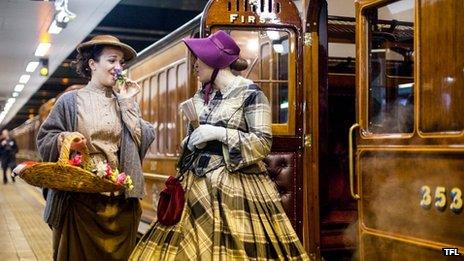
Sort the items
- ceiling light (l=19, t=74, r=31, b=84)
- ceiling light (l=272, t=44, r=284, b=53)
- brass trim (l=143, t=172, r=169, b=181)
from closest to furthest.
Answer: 1. ceiling light (l=272, t=44, r=284, b=53)
2. brass trim (l=143, t=172, r=169, b=181)
3. ceiling light (l=19, t=74, r=31, b=84)

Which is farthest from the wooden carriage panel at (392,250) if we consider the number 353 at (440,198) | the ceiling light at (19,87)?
the ceiling light at (19,87)

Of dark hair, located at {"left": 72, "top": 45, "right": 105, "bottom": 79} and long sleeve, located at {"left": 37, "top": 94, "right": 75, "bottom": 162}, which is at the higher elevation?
dark hair, located at {"left": 72, "top": 45, "right": 105, "bottom": 79}

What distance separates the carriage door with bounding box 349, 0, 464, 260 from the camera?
274 cm

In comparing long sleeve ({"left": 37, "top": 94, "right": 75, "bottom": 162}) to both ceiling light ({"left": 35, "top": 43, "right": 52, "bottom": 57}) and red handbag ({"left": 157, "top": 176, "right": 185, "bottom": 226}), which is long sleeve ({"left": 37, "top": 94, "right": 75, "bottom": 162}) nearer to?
red handbag ({"left": 157, "top": 176, "right": 185, "bottom": 226})

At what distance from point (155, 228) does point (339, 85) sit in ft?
12.0

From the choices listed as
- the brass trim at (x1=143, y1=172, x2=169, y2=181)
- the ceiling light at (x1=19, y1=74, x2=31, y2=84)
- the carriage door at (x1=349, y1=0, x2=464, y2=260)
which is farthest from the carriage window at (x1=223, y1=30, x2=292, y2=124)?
the ceiling light at (x1=19, y1=74, x2=31, y2=84)

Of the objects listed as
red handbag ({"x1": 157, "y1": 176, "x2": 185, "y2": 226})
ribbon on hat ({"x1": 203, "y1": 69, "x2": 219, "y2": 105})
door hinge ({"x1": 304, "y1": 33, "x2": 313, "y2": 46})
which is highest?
door hinge ({"x1": 304, "y1": 33, "x2": 313, "y2": 46})

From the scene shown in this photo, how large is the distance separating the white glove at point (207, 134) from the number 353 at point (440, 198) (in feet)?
3.47

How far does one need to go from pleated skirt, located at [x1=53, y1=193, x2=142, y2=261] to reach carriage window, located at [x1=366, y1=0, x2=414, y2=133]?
5.24 ft

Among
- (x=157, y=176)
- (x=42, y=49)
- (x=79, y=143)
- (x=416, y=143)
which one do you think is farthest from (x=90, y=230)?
(x=42, y=49)

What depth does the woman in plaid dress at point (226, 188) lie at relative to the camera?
2.70 m

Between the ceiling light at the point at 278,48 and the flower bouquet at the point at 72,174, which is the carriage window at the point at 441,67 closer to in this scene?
the flower bouquet at the point at 72,174

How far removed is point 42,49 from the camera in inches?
567

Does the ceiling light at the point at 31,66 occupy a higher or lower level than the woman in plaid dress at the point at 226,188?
higher
